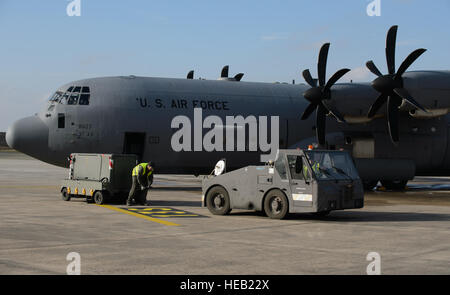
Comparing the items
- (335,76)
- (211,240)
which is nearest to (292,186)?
(211,240)

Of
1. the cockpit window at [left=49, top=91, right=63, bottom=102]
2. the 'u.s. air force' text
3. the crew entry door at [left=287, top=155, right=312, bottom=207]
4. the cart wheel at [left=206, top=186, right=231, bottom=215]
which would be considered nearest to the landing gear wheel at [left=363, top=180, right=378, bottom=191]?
the 'u.s. air force' text

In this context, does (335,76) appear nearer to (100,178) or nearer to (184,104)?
(184,104)

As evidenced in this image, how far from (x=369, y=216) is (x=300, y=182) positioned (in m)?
2.88

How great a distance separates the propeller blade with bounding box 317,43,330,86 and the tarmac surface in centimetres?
790

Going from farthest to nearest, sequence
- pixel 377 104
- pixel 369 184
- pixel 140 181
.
A: pixel 369 184 < pixel 377 104 < pixel 140 181

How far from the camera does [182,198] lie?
842 inches

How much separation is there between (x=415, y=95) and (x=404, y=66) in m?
1.28

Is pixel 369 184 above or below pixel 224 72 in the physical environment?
below

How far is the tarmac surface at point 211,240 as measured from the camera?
8.75 meters

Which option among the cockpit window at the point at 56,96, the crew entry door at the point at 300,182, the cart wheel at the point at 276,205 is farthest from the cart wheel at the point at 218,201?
the cockpit window at the point at 56,96

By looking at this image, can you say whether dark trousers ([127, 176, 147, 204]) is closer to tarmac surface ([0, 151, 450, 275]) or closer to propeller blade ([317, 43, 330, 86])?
tarmac surface ([0, 151, 450, 275])

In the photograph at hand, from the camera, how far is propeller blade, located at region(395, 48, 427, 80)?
2302 centimetres

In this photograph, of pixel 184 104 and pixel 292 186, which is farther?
pixel 184 104

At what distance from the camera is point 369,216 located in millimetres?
16359
